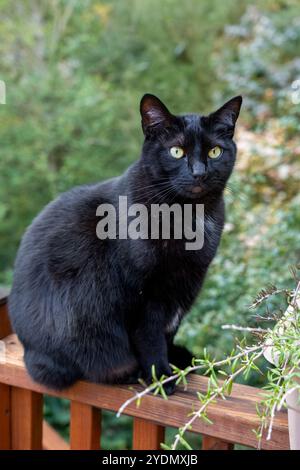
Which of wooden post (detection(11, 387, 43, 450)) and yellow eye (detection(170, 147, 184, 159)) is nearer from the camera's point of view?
yellow eye (detection(170, 147, 184, 159))

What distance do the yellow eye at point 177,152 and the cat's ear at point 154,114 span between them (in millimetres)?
56

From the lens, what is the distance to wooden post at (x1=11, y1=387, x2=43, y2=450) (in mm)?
1392

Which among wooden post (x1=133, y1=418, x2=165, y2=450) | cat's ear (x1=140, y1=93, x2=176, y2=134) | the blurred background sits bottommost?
wooden post (x1=133, y1=418, x2=165, y2=450)

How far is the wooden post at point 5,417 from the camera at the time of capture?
4.60 feet

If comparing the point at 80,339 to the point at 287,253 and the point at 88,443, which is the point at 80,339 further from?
the point at 287,253

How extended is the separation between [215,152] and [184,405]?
1.76 ft

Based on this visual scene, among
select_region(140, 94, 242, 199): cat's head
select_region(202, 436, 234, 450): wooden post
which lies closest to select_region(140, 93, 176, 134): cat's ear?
select_region(140, 94, 242, 199): cat's head

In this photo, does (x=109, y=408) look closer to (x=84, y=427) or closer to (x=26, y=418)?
(x=84, y=427)

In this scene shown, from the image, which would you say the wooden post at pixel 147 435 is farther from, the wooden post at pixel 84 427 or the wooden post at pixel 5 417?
the wooden post at pixel 5 417

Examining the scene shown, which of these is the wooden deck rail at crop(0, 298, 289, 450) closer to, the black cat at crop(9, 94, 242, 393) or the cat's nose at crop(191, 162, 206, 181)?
the black cat at crop(9, 94, 242, 393)

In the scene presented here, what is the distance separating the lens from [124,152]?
11.6 feet

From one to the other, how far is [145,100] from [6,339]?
2.31ft

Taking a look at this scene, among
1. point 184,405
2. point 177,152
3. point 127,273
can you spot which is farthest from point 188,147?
point 184,405

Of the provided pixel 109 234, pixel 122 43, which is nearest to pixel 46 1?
pixel 122 43
